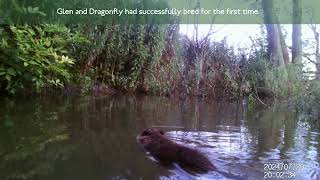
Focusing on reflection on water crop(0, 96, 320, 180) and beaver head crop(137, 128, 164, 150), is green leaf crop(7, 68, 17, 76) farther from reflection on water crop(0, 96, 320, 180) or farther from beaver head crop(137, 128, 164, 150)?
beaver head crop(137, 128, 164, 150)

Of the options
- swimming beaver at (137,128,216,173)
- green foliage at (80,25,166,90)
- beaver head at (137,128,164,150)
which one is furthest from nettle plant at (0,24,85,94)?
swimming beaver at (137,128,216,173)

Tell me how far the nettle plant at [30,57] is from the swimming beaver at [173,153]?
157 inches

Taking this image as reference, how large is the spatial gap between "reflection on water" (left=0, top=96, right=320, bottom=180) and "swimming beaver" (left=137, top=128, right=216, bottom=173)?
0.12 metres

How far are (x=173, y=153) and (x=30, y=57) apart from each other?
16.3 feet

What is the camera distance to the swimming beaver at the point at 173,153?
168 inches

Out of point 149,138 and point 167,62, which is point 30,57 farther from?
point 167,62

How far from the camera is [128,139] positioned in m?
5.59

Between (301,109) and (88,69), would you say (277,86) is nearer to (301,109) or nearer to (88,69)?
(301,109)

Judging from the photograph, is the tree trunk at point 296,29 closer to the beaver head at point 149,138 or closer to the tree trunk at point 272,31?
the tree trunk at point 272,31

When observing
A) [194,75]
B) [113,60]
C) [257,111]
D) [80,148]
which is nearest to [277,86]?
[257,111]

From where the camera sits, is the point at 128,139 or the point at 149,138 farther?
the point at 128,139

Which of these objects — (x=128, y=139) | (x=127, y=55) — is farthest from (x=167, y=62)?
(x=128, y=139)

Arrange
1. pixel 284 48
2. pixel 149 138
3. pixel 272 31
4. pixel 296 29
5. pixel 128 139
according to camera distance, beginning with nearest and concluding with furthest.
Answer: pixel 149 138 < pixel 128 139 < pixel 296 29 < pixel 272 31 < pixel 284 48

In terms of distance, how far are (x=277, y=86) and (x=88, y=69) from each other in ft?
17.2
